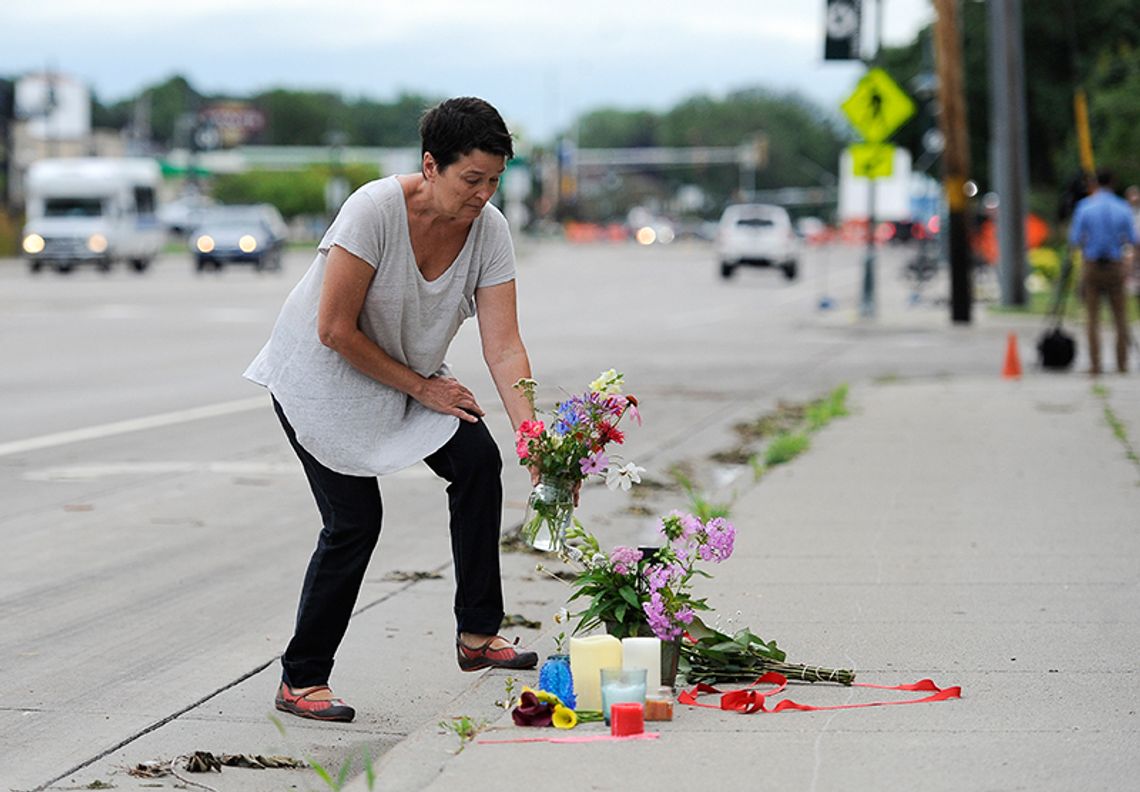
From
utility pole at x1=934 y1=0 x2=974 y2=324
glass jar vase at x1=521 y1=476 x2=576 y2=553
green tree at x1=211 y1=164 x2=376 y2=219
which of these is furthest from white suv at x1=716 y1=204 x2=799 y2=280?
green tree at x1=211 y1=164 x2=376 y2=219

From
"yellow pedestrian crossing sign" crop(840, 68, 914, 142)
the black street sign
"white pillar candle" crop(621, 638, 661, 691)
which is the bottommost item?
"white pillar candle" crop(621, 638, 661, 691)

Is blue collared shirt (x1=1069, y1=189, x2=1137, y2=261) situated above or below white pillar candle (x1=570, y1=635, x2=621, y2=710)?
above

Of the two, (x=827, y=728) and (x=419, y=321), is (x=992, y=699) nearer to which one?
(x=827, y=728)

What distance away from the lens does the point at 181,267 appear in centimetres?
6006

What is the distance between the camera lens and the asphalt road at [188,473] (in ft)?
22.2

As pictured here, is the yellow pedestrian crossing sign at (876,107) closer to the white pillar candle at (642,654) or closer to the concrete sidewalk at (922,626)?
the concrete sidewalk at (922,626)

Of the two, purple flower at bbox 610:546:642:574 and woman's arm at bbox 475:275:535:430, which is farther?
woman's arm at bbox 475:275:535:430

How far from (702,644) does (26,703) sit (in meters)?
2.19

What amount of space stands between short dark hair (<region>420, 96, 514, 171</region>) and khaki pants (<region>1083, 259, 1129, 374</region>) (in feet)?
46.8

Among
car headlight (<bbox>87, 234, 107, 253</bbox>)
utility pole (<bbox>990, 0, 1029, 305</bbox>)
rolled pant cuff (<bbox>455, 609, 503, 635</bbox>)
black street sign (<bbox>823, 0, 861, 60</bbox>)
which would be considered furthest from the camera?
car headlight (<bbox>87, 234, 107, 253</bbox>)

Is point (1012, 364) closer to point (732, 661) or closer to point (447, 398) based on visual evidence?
point (732, 661)

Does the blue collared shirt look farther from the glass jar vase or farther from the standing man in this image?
the glass jar vase

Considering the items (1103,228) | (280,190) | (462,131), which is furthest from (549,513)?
(280,190)

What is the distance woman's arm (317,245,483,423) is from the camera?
19.0ft
